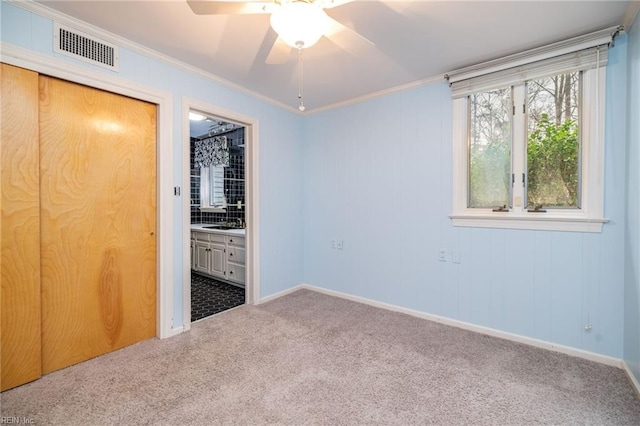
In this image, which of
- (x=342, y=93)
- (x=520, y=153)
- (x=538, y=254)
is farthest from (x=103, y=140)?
(x=538, y=254)

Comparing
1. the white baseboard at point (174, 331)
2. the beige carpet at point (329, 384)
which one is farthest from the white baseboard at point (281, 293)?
the white baseboard at point (174, 331)

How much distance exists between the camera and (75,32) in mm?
2047

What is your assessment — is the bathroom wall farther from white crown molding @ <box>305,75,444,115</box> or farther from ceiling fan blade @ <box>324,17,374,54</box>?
ceiling fan blade @ <box>324,17,374,54</box>

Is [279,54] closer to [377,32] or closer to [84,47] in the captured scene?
[377,32]

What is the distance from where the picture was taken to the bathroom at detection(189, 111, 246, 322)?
157 inches

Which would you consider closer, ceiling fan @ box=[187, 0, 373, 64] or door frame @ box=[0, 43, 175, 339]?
ceiling fan @ box=[187, 0, 373, 64]

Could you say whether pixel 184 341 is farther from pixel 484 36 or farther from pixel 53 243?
pixel 484 36

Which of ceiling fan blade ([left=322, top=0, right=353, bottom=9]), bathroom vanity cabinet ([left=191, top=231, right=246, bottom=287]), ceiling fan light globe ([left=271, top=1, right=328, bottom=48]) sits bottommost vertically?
bathroom vanity cabinet ([left=191, top=231, right=246, bottom=287])

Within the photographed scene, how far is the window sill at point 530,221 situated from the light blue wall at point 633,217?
22 cm

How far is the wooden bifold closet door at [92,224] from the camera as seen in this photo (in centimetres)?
199

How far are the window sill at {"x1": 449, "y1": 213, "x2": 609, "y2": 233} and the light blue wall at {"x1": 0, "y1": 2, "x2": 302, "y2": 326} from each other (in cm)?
203

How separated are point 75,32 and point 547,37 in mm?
3505

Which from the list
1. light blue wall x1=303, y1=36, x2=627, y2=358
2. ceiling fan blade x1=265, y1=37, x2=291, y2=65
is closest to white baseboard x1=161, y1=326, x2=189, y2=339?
light blue wall x1=303, y1=36, x2=627, y2=358

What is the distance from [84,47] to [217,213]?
3525 mm
